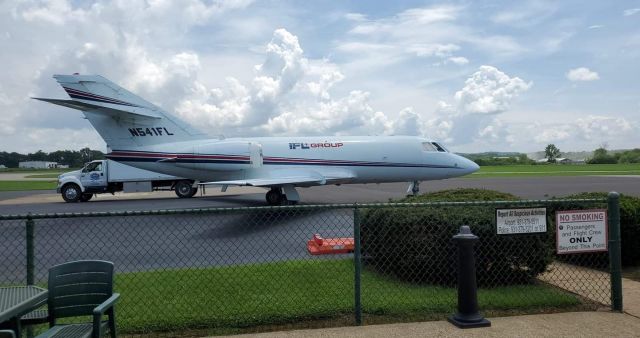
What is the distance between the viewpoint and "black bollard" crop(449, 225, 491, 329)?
5.47 meters

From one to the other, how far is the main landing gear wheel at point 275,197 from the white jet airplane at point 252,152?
0.13 feet

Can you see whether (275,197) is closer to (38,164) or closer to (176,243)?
(176,243)

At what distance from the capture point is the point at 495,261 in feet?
22.9

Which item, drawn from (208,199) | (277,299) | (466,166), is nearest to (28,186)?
(208,199)

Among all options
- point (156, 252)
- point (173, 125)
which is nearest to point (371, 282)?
point (156, 252)

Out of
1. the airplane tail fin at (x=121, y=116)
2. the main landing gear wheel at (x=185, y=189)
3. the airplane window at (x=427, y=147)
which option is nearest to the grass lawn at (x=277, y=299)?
the airplane window at (x=427, y=147)

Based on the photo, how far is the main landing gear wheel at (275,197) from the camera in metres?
20.9

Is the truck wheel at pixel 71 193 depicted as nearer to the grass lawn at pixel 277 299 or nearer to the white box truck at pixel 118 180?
the white box truck at pixel 118 180

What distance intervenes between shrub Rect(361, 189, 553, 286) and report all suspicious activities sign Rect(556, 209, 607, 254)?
33.7 inches

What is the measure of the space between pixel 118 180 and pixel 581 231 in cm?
2492

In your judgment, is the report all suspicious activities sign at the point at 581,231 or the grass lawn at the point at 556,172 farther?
the grass lawn at the point at 556,172

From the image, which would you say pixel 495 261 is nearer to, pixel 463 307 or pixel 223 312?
pixel 463 307

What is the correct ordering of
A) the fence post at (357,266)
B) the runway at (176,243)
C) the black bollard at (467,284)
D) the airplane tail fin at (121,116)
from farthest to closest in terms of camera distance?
the airplane tail fin at (121,116) < the runway at (176,243) < the fence post at (357,266) < the black bollard at (467,284)

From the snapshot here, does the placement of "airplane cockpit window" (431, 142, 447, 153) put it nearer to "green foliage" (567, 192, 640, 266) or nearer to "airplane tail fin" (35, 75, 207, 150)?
"airplane tail fin" (35, 75, 207, 150)
